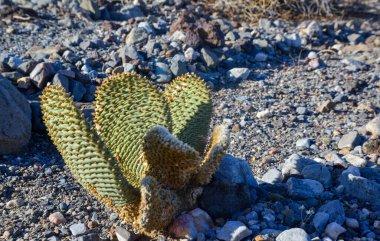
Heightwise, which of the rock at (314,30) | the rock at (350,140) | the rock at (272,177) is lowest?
the rock at (314,30)

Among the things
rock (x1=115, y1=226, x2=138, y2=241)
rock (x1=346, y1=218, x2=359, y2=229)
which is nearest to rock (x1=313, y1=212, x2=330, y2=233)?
rock (x1=346, y1=218, x2=359, y2=229)

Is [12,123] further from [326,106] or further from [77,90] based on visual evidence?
[326,106]

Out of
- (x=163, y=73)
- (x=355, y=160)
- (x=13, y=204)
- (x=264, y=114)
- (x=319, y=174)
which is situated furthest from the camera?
(x=163, y=73)

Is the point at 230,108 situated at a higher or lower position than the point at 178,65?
lower

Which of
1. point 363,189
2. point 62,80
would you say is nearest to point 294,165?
point 363,189

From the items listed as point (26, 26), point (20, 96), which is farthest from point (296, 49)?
point (20, 96)

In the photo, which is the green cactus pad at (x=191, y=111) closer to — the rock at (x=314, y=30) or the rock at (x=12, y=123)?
the rock at (x=12, y=123)

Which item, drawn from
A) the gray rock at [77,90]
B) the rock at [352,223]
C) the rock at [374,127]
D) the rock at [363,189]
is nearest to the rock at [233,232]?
the rock at [352,223]
